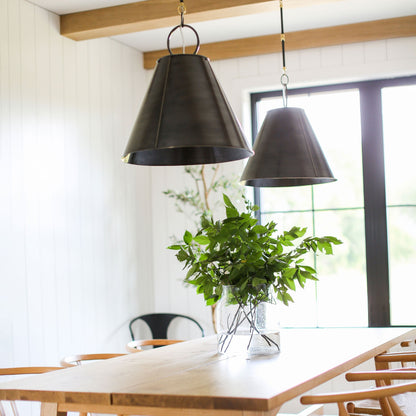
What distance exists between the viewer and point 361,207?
16.0 feet

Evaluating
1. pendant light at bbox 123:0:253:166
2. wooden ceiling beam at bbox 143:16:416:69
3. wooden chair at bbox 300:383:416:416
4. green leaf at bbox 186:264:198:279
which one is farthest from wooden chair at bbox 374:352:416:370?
wooden ceiling beam at bbox 143:16:416:69

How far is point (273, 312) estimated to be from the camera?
2.46 metres

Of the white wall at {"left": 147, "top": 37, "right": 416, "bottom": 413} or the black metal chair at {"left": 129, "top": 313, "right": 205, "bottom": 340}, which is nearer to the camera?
the white wall at {"left": 147, "top": 37, "right": 416, "bottom": 413}

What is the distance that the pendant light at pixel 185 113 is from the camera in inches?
71.6

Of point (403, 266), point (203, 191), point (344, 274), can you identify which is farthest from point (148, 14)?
point (403, 266)

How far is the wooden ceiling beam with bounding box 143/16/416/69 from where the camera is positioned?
4.65m


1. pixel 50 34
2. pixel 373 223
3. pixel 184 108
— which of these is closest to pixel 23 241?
pixel 50 34

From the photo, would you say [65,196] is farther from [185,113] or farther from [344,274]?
[185,113]

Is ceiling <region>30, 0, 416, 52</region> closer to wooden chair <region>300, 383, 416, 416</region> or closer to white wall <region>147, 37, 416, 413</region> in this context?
white wall <region>147, 37, 416, 413</region>

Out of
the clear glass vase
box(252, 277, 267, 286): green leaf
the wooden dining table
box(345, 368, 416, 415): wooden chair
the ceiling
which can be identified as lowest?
box(345, 368, 416, 415): wooden chair

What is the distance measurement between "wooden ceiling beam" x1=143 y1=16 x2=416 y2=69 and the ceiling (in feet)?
0.15

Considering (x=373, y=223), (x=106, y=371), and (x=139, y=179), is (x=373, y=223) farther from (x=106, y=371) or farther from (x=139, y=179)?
(x=106, y=371)

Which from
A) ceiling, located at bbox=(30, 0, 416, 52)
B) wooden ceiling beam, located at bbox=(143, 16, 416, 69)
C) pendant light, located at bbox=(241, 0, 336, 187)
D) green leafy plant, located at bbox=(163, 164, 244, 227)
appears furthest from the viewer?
green leafy plant, located at bbox=(163, 164, 244, 227)

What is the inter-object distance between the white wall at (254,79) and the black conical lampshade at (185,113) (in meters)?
3.08
